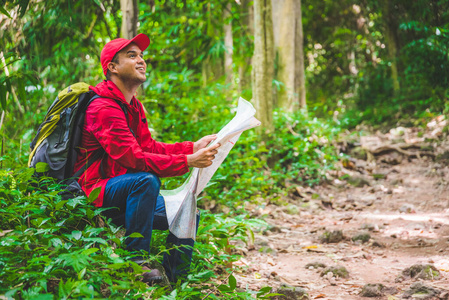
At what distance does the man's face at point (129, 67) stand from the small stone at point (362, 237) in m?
3.00

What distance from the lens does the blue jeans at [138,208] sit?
2.47 metres

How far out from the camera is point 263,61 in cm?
700

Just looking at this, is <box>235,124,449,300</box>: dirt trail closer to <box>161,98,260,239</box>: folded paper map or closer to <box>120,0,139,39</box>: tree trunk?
<box>161,98,260,239</box>: folded paper map

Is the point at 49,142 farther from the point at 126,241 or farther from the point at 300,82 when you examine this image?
the point at 300,82

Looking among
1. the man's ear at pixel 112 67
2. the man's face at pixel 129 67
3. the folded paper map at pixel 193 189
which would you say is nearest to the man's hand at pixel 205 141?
the folded paper map at pixel 193 189

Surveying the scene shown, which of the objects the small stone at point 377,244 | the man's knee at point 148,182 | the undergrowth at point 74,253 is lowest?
the small stone at point 377,244

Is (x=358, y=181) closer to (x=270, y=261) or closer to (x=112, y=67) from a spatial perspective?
(x=270, y=261)

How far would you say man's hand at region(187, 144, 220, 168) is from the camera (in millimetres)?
2596

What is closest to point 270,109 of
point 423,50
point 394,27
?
point 423,50

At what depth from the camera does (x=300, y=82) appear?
33.9 ft

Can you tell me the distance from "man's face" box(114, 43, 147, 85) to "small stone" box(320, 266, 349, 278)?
227cm

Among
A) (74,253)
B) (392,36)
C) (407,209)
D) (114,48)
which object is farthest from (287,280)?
(392,36)

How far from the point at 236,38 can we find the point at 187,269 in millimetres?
6623

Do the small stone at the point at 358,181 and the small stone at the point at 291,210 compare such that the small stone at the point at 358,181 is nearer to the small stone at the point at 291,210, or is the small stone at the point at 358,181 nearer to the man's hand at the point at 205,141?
the small stone at the point at 291,210
